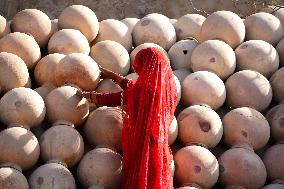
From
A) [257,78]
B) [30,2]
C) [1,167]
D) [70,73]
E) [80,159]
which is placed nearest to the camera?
[1,167]

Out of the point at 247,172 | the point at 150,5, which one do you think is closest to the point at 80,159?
the point at 247,172

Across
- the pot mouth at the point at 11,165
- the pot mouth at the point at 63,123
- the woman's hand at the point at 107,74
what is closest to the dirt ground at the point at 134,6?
the woman's hand at the point at 107,74

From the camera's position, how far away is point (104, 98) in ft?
13.3

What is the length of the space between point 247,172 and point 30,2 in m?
5.90

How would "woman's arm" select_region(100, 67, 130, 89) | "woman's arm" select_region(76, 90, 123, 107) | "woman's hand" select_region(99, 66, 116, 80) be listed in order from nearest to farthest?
1. "woman's arm" select_region(76, 90, 123, 107)
2. "woman's arm" select_region(100, 67, 130, 89)
3. "woman's hand" select_region(99, 66, 116, 80)

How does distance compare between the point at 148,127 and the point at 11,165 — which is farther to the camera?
the point at 11,165

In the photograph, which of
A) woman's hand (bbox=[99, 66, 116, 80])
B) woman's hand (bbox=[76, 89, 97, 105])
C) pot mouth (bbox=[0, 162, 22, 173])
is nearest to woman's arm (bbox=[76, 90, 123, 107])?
woman's hand (bbox=[76, 89, 97, 105])

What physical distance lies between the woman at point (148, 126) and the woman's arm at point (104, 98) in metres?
0.23

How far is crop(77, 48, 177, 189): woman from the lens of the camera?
11.8 feet

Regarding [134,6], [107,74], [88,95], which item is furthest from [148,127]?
[134,6]

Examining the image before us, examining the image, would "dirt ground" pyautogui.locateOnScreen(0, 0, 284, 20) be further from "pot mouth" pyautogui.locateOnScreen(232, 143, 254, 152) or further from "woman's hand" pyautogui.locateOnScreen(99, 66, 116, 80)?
"pot mouth" pyautogui.locateOnScreen(232, 143, 254, 152)

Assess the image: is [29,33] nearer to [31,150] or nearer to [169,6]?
[31,150]

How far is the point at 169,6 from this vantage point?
888 centimetres

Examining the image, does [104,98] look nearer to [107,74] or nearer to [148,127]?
[107,74]
